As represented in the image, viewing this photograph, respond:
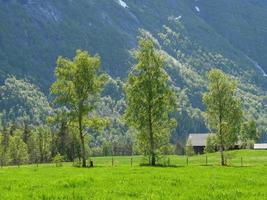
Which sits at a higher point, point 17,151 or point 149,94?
point 149,94

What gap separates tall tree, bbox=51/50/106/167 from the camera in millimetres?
85812

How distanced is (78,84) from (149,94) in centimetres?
1093

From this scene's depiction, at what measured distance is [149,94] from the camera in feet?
276

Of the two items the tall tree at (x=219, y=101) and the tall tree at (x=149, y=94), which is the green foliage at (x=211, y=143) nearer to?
the tall tree at (x=219, y=101)

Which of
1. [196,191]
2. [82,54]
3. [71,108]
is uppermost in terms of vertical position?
[82,54]

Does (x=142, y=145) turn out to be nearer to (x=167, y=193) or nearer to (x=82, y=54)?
(x=82, y=54)

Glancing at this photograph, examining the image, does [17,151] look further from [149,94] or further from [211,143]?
[149,94]

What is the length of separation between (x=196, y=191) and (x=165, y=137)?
198ft

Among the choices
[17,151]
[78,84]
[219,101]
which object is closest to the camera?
[78,84]

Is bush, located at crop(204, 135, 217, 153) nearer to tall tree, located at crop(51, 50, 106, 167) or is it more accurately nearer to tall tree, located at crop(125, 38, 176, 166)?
tall tree, located at crop(125, 38, 176, 166)

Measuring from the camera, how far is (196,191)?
29875mm

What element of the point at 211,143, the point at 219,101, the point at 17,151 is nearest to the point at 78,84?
the point at 219,101

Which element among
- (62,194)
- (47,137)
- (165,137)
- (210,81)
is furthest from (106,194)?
(47,137)

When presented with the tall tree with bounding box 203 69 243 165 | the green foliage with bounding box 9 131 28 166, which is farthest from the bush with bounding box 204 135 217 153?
the green foliage with bounding box 9 131 28 166
